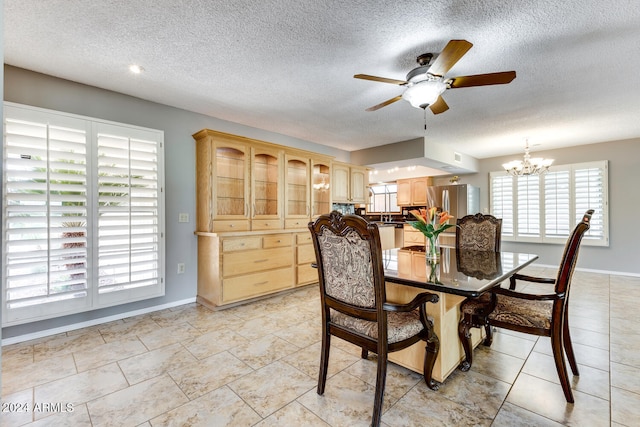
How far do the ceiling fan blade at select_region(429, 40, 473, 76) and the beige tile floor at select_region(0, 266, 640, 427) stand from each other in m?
2.18

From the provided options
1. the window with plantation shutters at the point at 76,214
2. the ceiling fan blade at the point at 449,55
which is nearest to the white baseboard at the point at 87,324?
the window with plantation shutters at the point at 76,214

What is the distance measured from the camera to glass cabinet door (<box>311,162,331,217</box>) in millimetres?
5035

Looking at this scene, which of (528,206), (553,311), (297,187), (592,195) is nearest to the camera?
(553,311)

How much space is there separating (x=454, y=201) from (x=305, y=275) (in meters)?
3.62

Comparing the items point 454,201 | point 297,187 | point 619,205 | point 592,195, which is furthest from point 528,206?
point 297,187

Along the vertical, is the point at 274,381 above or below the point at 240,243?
below

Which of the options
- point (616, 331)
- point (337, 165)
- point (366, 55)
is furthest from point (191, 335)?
point (616, 331)

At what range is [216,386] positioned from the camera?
2.11 meters

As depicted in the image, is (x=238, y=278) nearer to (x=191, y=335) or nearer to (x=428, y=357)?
(x=191, y=335)

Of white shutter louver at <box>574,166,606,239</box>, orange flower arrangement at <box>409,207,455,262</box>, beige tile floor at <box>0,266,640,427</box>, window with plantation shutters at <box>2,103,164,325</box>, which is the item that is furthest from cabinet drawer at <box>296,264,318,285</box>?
white shutter louver at <box>574,166,606,239</box>

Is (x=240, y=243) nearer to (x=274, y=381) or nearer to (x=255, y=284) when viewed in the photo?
(x=255, y=284)

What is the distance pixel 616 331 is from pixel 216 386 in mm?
3566

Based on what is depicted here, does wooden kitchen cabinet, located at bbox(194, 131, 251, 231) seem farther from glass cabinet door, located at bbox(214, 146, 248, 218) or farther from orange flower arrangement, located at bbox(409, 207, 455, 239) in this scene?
orange flower arrangement, located at bbox(409, 207, 455, 239)

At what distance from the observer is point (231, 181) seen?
13.0 feet
